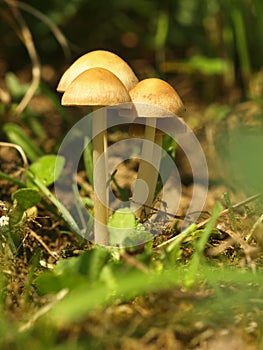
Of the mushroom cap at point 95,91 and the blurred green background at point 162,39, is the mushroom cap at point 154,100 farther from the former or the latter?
the blurred green background at point 162,39

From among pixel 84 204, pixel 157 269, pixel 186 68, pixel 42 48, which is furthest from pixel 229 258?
pixel 42 48

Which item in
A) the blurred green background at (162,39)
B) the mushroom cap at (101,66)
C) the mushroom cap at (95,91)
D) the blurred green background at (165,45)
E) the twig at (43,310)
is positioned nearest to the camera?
the twig at (43,310)

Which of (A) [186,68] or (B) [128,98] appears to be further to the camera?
(A) [186,68]

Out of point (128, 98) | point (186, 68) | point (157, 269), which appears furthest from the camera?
point (186, 68)

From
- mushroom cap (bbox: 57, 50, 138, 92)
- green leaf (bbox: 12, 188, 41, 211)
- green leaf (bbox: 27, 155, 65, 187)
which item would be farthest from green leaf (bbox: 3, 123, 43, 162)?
mushroom cap (bbox: 57, 50, 138, 92)

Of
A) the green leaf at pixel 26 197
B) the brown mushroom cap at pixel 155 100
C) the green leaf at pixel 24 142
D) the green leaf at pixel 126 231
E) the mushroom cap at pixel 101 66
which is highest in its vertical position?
the mushroom cap at pixel 101 66

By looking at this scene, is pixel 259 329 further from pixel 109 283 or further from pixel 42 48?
pixel 42 48

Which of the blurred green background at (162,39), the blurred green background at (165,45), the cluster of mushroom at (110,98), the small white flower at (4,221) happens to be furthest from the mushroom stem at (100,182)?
the blurred green background at (162,39)
